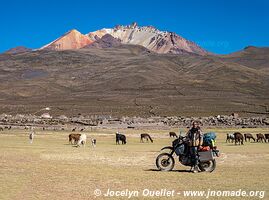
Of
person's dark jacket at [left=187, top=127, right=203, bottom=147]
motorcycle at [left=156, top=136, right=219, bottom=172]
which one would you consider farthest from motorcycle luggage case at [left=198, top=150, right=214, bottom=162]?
person's dark jacket at [left=187, top=127, right=203, bottom=147]

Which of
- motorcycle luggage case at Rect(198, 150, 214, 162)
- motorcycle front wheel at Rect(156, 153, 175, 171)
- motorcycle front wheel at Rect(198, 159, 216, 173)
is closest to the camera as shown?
motorcycle luggage case at Rect(198, 150, 214, 162)

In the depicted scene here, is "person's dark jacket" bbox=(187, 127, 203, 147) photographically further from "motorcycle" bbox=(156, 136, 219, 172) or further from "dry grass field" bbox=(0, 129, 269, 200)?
"dry grass field" bbox=(0, 129, 269, 200)

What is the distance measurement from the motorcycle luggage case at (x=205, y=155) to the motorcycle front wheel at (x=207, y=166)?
0.27 metres

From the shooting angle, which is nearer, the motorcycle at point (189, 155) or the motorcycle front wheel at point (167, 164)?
the motorcycle at point (189, 155)

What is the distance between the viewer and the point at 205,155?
2050 cm

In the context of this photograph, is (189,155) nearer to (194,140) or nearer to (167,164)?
(194,140)

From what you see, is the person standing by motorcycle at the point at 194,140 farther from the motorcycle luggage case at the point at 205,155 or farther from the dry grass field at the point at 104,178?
the dry grass field at the point at 104,178

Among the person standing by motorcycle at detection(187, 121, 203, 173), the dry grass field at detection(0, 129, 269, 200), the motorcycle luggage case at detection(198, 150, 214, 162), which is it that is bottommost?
the dry grass field at detection(0, 129, 269, 200)

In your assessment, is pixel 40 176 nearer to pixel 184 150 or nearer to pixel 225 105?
pixel 184 150

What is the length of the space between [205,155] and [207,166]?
685mm

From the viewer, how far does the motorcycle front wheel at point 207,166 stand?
20.8 meters

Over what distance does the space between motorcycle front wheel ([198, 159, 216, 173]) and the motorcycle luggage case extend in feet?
0.88

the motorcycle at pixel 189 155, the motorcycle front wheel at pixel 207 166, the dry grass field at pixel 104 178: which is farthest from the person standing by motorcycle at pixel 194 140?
the dry grass field at pixel 104 178

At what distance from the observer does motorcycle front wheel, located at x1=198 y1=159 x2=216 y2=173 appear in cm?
2075
